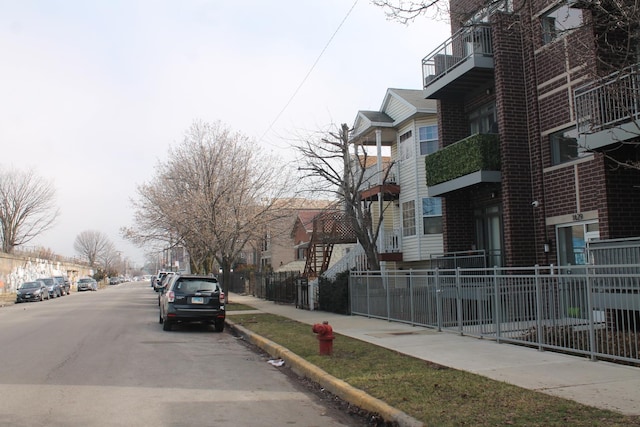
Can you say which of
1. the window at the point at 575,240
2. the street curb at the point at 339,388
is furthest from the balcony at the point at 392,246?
the street curb at the point at 339,388

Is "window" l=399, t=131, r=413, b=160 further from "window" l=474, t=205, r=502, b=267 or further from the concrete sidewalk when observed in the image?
the concrete sidewalk

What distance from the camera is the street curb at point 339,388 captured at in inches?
225

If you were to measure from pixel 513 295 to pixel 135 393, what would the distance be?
277 inches

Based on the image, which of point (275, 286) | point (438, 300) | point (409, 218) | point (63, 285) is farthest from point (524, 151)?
point (63, 285)

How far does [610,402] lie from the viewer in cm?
588

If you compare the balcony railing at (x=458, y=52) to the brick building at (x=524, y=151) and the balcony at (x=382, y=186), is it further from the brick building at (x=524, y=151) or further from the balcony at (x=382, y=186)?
the balcony at (x=382, y=186)

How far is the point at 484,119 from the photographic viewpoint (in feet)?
58.8

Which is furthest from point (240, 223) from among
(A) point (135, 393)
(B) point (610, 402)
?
(B) point (610, 402)

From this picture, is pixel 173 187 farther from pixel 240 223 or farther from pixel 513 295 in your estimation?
pixel 513 295

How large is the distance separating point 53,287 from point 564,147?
3768 cm

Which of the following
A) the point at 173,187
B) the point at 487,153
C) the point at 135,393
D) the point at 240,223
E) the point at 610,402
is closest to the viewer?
the point at 610,402

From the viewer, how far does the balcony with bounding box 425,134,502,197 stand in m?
15.6

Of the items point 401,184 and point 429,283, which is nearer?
point 429,283

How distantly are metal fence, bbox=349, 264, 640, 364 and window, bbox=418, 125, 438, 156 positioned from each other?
321 inches
